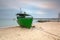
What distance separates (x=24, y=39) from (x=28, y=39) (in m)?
0.25

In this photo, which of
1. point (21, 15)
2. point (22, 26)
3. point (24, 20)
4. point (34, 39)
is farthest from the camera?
point (21, 15)

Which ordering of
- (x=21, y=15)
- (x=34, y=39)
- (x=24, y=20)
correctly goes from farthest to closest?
(x=21, y=15)
(x=24, y=20)
(x=34, y=39)

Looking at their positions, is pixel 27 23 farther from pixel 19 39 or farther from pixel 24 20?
pixel 19 39

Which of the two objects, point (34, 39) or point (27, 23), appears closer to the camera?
point (34, 39)

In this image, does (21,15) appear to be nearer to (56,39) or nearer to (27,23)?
(27,23)

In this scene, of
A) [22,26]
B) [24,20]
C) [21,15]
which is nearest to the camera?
[24,20]

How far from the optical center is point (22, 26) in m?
16.6

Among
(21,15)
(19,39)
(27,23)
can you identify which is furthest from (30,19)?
(19,39)

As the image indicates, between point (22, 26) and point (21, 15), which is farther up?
point (21, 15)

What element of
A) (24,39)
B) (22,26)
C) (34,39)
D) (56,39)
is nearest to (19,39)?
(24,39)

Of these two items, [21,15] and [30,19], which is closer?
[30,19]

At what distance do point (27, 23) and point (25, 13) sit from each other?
3.08 m

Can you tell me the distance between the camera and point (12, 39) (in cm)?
848

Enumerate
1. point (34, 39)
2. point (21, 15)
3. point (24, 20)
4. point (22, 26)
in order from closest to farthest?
1. point (34, 39)
2. point (24, 20)
3. point (22, 26)
4. point (21, 15)
